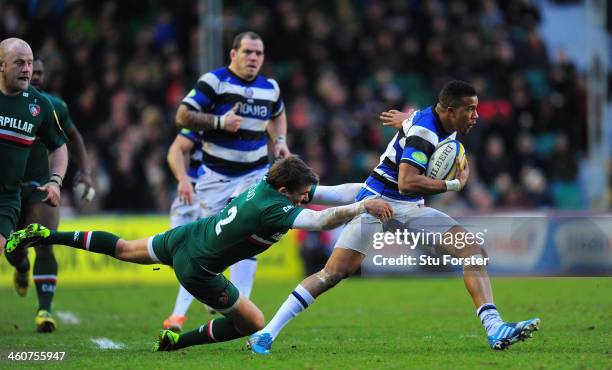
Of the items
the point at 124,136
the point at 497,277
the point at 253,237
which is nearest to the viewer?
the point at 253,237

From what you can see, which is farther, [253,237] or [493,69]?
[493,69]

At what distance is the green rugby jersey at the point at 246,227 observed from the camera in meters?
8.66

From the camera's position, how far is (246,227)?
28.9 feet

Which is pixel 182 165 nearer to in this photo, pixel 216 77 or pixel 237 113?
pixel 237 113

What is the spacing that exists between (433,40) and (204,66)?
5.80m

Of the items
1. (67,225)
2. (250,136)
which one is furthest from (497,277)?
(250,136)

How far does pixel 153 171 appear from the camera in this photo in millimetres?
21922

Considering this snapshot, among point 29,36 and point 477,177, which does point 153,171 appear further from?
point 477,177

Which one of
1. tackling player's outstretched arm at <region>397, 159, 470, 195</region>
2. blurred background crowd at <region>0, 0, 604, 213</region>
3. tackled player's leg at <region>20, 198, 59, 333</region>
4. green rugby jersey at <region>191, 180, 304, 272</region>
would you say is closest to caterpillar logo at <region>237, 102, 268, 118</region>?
tackled player's leg at <region>20, 198, 59, 333</region>

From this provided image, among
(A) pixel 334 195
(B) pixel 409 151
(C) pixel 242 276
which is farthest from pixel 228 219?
(C) pixel 242 276

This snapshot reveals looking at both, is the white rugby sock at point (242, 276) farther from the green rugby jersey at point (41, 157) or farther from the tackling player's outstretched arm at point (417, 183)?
the tackling player's outstretched arm at point (417, 183)

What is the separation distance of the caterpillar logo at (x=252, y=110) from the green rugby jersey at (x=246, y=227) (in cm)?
266

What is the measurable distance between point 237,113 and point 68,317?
3.69m

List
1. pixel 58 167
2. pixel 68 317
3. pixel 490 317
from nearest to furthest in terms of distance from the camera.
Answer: pixel 490 317 → pixel 58 167 → pixel 68 317
